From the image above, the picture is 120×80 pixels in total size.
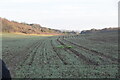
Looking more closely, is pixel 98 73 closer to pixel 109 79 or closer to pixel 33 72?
pixel 109 79

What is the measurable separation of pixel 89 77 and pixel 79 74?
1014 millimetres

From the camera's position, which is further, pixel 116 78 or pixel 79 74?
pixel 79 74

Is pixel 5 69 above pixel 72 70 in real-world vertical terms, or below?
above

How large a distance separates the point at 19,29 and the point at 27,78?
136 metres

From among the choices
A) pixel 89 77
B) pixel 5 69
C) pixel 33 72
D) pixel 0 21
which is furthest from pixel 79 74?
pixel 0 21

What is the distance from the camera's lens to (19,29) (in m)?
148

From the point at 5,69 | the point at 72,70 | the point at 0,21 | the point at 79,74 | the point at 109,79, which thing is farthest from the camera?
the point at 0,21

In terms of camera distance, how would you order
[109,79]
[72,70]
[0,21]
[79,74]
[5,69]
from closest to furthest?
[5,69] → [109,79] → [79,74] → [72,70] → [0,21]

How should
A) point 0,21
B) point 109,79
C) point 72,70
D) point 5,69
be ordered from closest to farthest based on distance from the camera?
point 5,69, point 109,79, point 72,70, point 0,21

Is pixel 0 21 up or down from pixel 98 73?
up

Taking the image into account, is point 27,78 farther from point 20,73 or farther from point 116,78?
point 116,78

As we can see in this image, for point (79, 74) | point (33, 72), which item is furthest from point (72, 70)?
point (33, 72)

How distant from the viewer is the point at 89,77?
47.1 ft

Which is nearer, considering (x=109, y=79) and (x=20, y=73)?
(x=109, y=79)
